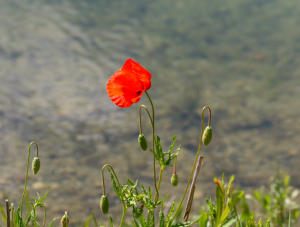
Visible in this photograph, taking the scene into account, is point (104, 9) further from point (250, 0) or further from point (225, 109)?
point (225, 109)

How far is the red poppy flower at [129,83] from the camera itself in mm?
1888

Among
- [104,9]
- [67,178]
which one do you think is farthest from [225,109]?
[104,9]

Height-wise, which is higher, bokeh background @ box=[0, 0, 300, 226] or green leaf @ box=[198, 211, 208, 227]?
bokeh background @ box=[0, 0, 300, 226]

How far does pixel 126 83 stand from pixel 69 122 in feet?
10.3

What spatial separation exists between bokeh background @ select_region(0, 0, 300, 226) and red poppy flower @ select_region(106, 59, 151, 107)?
193 centimetres

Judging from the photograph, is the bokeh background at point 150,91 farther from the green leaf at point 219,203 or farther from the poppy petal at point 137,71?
the poppy petal at point 137,71

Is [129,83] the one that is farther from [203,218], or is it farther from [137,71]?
[203,218]

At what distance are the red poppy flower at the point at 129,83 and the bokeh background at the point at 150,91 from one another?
1.93 metres

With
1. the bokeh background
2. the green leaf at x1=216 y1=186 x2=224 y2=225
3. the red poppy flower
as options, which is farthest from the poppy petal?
the bokeh background

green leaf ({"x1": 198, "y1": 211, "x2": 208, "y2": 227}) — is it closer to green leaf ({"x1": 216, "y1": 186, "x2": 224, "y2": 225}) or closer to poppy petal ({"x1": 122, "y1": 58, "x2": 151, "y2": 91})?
green leaf ({"x1": 216, "y1": 186, "x2": 224, "y2": 225})

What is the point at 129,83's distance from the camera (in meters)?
1.89

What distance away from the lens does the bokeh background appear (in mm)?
4340

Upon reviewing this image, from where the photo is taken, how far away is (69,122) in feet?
16.2

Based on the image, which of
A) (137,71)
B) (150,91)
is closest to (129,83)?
(137,71)
